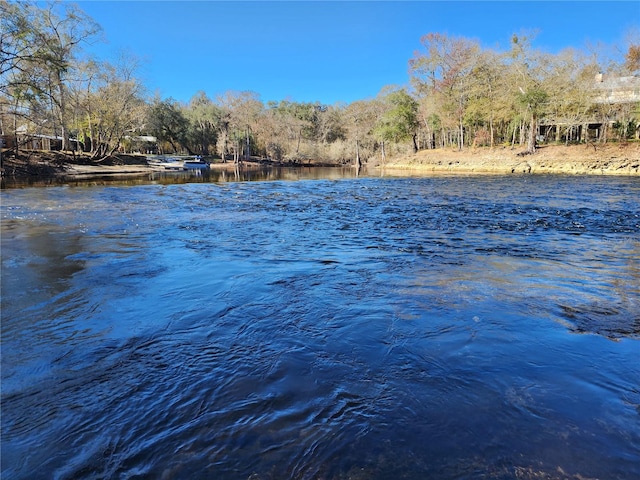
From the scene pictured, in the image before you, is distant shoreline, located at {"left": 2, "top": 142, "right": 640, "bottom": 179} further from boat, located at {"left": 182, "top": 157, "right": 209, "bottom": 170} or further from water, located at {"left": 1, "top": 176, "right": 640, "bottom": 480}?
water, located at {"left": 1, "top": 176, "right": 640, "bottom": 480}

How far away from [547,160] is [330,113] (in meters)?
50.6

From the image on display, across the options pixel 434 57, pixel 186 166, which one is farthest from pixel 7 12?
pixel 434 57

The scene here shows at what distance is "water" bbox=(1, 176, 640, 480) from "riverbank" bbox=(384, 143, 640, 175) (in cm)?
3199

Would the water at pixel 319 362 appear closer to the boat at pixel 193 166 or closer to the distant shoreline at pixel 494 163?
the distant shoreline at pixel 494 163

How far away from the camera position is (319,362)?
3.20 m

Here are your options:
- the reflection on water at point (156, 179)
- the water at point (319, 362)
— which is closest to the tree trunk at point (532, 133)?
the reflection on water at point (156, 179)

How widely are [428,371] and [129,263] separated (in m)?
5.20

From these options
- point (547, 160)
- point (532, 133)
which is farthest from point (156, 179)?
point (532, 133)

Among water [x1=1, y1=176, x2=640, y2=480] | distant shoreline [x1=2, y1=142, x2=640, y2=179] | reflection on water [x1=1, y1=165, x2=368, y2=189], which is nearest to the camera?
water [x1=1, y1=176, x2=640, y2=480]

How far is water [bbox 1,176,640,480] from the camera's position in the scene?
219 centimetres

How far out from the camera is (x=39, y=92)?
2752 cm

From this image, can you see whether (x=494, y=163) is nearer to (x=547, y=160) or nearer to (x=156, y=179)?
(x=547, y=160)

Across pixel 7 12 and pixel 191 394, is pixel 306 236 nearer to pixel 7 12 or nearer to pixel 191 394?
pixel 191 394

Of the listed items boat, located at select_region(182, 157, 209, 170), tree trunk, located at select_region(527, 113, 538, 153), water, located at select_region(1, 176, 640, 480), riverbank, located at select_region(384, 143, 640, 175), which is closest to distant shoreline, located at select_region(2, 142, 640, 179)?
riverbank, located at select_region(384, 143, 640, 175)
